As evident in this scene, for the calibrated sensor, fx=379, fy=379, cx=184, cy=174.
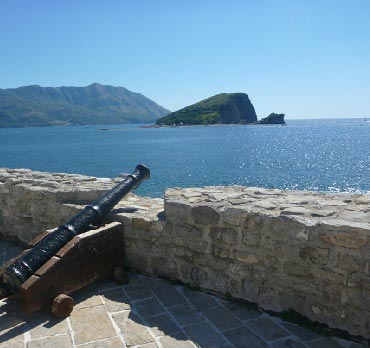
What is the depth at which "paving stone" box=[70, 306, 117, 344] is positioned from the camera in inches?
139

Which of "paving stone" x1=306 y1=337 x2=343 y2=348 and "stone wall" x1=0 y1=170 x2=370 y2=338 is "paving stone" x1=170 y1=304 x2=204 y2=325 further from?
"paving stone" x1=306 y1=337 x2=343 y2=348

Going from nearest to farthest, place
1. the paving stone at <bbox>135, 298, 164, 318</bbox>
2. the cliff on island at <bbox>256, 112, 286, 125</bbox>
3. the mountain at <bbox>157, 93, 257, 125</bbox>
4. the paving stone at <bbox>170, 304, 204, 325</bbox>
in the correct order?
the paving stone at <bbox>170, 304, 204, 325</bbox> < the paving stone at <bbox>135, 298, 164, 318</bbox> < the mountain at <bbox>157, 93, 257, 125</bbox> < the cliff on island at <bbox>256, 112, 286, 125</bbox>

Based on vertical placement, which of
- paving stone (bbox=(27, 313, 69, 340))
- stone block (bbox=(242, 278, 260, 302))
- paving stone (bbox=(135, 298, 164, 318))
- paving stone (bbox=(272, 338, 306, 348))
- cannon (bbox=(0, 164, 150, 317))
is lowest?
paving stone (bbox=(272, 338, 306, 348))

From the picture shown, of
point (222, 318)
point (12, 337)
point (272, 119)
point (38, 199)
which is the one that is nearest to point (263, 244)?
point (222, 318)

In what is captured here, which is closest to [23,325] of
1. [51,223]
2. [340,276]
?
[51,223]

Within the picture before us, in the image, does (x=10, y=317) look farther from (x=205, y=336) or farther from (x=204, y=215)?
(x=204, y=215)

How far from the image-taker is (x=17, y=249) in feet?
19.9

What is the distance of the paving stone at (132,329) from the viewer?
3500mm

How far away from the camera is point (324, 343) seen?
3484 millimetres

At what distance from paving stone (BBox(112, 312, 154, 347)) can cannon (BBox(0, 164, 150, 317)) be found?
21.3 inches

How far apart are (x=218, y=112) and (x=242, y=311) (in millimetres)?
145564

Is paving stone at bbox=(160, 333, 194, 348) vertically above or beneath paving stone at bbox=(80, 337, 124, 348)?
beneath

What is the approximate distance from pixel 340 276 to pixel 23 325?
309cm

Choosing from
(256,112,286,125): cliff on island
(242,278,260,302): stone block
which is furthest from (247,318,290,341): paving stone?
(256,112,286,125): cliff on island
